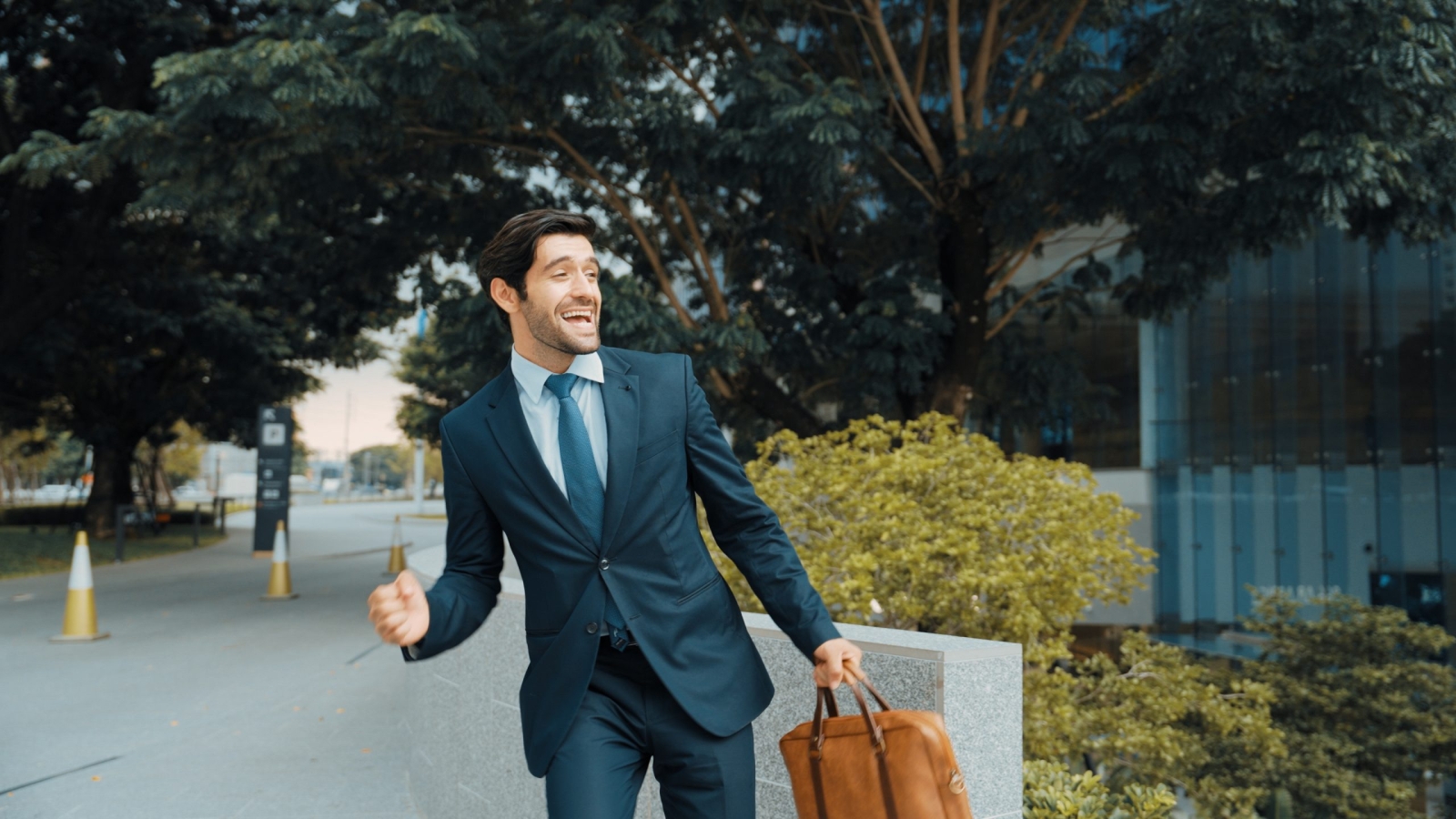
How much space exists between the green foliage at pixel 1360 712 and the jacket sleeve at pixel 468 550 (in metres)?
8.03

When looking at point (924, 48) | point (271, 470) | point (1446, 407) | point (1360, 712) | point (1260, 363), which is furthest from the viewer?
point (1260, 363)

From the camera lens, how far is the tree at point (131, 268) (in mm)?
13766

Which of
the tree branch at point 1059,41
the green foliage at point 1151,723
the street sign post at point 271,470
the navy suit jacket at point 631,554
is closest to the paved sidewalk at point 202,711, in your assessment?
the street sign post at point 271,470

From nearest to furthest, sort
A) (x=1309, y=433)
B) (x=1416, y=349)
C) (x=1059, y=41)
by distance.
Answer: (x=1059, y=41) → (x=1416, y=349) → (x=1309, y=433)

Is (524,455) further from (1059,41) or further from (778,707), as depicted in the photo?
(1059,41)

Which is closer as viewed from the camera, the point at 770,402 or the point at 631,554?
the point at 631,554

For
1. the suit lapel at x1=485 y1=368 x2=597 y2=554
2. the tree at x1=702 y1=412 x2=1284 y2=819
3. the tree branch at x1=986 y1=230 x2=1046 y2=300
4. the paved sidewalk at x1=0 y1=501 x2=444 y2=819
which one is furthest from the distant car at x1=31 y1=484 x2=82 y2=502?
the suit lapel at x1=485 y1=368 x2=597 y2=554

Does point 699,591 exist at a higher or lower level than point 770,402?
lower

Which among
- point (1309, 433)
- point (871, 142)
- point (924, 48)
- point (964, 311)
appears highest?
point (924, 48)

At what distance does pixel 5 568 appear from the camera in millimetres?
17828

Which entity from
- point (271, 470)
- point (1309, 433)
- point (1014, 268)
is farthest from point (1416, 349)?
point (271, 470)

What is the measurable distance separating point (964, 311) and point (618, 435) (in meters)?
9.85

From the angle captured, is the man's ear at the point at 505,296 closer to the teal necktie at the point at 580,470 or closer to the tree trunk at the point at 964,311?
the teal necktie at the point at 580,470

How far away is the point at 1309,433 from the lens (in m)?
19.9
